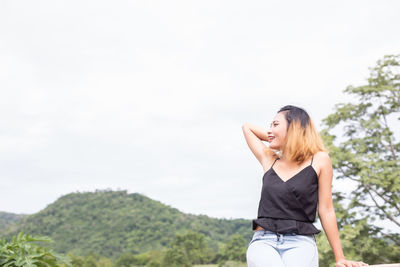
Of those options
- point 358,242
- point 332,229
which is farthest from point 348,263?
point 358,242

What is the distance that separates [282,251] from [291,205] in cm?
20

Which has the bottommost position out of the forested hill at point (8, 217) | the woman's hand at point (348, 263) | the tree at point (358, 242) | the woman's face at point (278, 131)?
the woman's hand at point (348, 263)

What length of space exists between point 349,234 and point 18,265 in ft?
31.8

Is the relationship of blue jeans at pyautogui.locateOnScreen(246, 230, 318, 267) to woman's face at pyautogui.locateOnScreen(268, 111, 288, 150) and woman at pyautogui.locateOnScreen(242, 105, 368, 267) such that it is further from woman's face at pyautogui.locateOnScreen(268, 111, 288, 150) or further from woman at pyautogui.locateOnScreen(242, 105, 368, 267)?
woman's face at pyautogui.locateOnScreen(268, 111, 288, 150)

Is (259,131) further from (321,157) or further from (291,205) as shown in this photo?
(291,205)

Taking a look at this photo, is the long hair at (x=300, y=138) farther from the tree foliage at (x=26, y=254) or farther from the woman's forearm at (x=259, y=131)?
the tree foliage at (x=26, y=254)

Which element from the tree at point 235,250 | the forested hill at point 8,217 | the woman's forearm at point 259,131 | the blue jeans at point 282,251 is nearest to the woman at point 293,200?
the blue jeans at point 282,251

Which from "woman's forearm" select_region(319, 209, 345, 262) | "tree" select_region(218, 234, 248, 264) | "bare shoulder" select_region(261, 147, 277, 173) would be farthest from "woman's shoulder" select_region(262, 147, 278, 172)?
"tree" select_region(218, 234, 248, 264)

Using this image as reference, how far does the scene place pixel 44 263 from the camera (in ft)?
11.5

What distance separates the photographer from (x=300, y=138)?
77.4 inches

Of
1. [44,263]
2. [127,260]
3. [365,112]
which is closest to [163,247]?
[127,260]

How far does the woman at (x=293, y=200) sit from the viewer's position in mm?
1808

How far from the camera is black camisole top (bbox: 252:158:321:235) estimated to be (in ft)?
6.10

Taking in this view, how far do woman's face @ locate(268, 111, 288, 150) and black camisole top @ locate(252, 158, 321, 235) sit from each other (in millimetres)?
180
